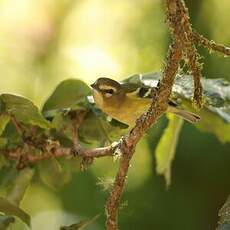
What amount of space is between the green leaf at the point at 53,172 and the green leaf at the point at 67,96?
0.07m

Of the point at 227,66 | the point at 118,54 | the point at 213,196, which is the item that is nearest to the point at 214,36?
the point at 227,66

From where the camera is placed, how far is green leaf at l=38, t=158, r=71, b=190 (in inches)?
38.3

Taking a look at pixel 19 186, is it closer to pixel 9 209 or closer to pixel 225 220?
pixel 9 209

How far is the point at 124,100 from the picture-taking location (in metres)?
1.04

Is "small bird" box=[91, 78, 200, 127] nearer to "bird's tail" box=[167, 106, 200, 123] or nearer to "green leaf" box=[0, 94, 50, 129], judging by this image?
"bird's tail" box=[167, 106, 200, 123]

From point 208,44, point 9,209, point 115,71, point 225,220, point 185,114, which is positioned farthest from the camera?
point 115,71

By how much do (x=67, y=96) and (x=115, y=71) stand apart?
0.34 metres

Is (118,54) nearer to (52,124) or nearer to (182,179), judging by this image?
(182,179)

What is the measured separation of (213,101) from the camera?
0.89 metres

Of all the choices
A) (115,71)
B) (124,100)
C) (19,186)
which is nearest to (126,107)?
(124,100)

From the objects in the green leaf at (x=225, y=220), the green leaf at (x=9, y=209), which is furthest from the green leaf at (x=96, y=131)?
the green leaf at (x=225, y=220)

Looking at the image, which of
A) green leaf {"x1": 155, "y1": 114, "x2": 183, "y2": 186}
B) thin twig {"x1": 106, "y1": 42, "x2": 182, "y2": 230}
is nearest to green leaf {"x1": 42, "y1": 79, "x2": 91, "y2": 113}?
green leaf {"x1": 155, "y1": 114, "x2": 183, "y2": 186}

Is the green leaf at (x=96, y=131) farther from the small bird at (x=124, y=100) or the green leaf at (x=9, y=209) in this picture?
the green leaf at (x=9, y=209)

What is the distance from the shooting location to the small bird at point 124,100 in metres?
0.94
